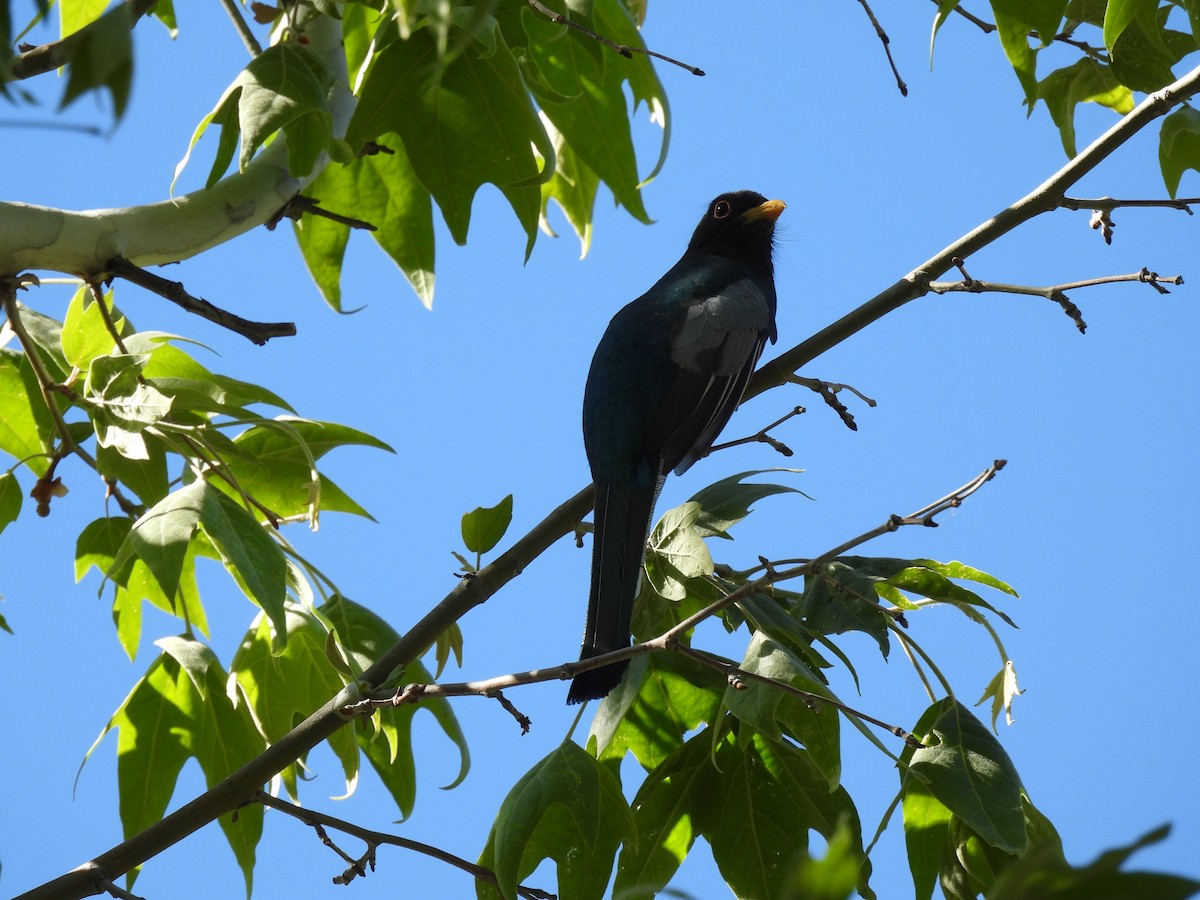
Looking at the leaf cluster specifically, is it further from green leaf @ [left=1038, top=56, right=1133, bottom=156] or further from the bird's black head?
the bird's black head

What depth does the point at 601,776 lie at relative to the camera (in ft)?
7.26

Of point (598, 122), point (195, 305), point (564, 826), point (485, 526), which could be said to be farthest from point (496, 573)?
point (598, 122)

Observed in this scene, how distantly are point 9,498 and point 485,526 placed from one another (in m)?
1.07

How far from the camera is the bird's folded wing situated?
367 centimetres

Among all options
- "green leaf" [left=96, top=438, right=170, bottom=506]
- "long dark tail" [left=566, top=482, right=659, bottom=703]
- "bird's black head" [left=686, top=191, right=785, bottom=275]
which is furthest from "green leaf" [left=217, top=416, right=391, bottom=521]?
"bird's black head" [left=686, top=191, right=785, bottom=275]

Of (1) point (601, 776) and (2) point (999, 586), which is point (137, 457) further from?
(2) point (999, 586)

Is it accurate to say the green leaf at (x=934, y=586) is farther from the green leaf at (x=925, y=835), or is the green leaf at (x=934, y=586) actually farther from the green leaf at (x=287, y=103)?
the green leaf at (x=287, y=103)

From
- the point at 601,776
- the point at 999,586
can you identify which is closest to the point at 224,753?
the point at 601,776

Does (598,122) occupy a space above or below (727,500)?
above

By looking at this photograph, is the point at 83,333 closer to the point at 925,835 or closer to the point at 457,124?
the point at 457,124

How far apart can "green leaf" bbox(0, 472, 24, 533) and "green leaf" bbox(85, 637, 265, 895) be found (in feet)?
1.38

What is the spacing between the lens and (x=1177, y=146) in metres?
2.64

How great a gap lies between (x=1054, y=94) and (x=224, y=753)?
7.74ft

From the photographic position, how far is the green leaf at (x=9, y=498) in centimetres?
260
